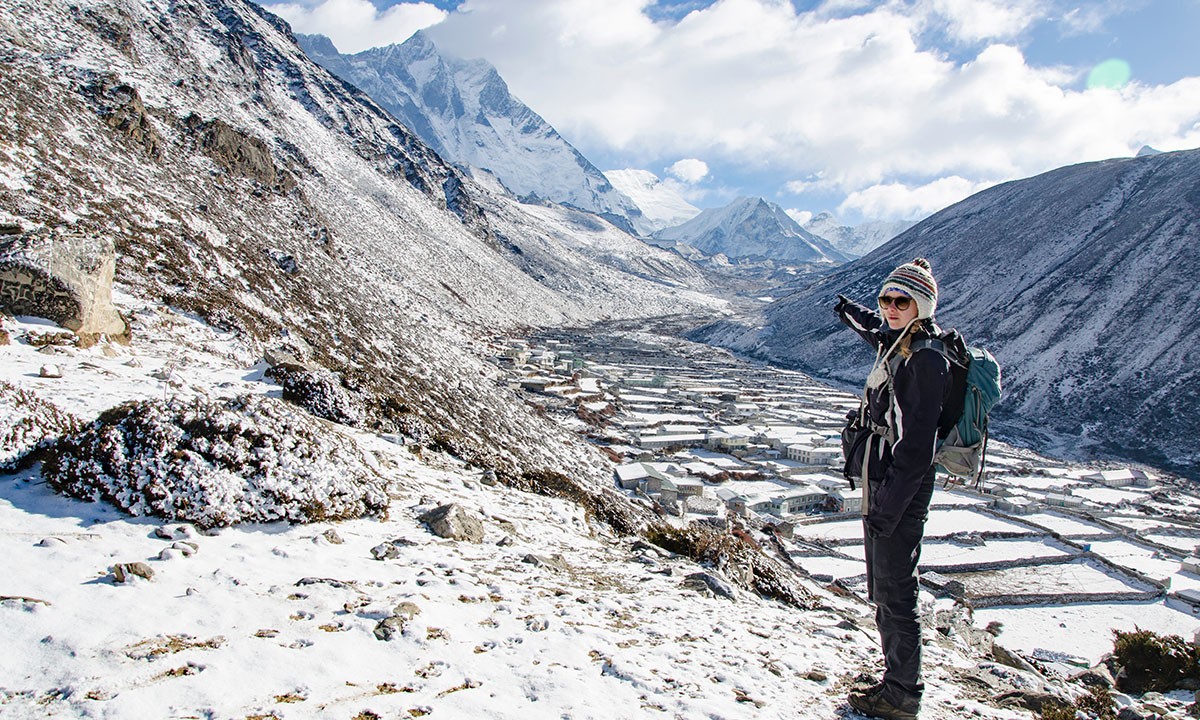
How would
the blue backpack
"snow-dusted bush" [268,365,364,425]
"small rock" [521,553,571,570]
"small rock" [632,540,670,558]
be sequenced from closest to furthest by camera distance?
the blue backpack < "small rock" [521,553,571,570] < "small rock" [632,540,670,558] < "snow-dusted bush" [268,365,364,425]

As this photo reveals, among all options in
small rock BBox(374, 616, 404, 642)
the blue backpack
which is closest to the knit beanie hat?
the blue backpack

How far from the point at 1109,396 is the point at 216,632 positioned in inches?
3990

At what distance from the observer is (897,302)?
17.0 ft

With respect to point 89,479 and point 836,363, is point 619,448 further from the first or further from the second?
point 836,363

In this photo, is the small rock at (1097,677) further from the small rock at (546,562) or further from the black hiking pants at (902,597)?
the small rock at (546,562)

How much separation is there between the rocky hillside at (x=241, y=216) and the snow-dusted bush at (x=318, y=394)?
0.51 ft

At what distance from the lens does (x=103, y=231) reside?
20.9m

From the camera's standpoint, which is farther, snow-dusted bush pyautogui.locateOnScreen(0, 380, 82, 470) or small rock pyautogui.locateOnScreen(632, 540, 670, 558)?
small rock pyautogui.locateOnScreen(632, 540, 670, 558)

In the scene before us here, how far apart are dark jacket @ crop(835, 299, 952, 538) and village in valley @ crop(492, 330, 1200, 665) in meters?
5.62

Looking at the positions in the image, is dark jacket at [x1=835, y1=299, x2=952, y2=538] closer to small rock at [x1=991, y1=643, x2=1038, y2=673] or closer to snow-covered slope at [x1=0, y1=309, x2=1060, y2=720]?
snow-covered slope at [x1=0, y1=309, x2=1060, y2=720]

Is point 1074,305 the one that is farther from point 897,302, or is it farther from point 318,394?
point 318,394

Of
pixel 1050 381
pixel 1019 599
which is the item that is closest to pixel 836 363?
pixel 1050 381

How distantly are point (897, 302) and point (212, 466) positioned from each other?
26.2 ft

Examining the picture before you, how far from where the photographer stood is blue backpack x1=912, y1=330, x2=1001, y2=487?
486 cm
